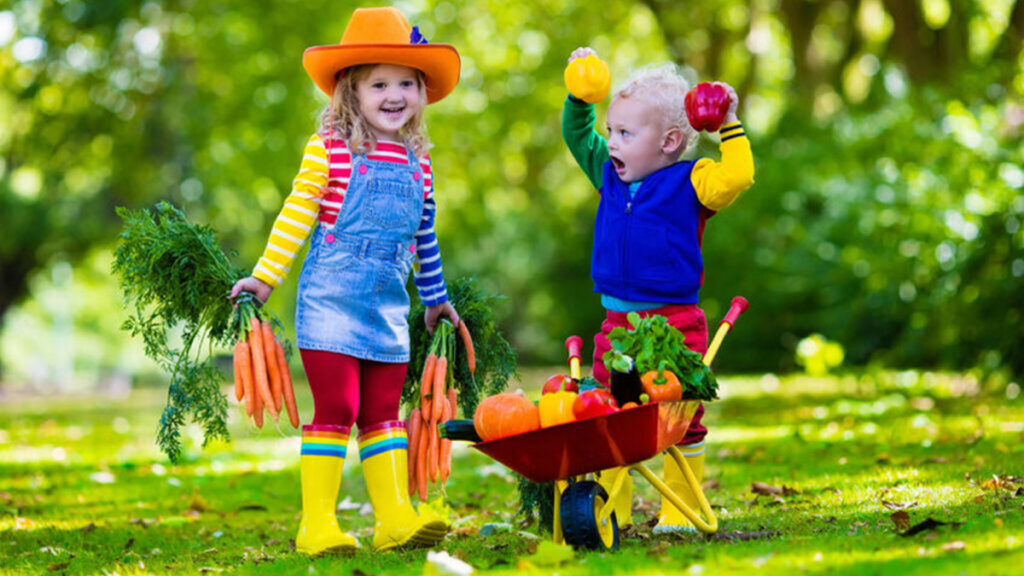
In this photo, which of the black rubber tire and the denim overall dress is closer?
the black rubber tire

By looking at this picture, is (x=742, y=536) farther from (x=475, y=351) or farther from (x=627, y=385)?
(x=475, y=351)

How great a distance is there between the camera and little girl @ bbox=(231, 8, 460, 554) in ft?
13.7

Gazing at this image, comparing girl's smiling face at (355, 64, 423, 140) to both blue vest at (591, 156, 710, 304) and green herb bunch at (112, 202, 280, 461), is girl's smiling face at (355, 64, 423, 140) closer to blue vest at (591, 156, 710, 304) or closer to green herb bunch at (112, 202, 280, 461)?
green herb bunch at (112, 202, 280, 461)

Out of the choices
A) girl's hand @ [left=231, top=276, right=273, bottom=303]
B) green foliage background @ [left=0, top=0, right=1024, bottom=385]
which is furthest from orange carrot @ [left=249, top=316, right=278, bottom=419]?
green foliage background @ [left=0, top=0, right=1024, bottom=385]

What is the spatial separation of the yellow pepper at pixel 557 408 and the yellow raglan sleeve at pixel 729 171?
96 centimetres

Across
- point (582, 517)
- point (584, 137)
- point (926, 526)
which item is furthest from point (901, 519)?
point (584, 137)

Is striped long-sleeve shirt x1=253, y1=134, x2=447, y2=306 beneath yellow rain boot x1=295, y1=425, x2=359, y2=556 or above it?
above

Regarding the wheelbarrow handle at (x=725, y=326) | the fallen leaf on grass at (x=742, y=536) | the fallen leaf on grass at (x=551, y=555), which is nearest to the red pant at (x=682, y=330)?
the wheelbarrow handle at (x=725, y=326)

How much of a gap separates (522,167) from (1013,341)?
825 inches

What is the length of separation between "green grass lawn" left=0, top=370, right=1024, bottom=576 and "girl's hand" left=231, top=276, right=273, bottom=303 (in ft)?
1.61

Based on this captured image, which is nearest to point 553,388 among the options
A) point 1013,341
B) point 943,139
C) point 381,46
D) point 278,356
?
point 278,356

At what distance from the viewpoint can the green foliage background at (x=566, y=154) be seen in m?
10.0

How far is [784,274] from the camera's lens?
13.7 meters

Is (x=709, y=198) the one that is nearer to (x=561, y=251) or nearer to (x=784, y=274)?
(x=784, y=274)
